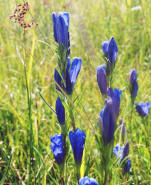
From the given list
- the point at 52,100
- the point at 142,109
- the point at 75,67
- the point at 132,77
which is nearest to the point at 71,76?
the point at 75,67

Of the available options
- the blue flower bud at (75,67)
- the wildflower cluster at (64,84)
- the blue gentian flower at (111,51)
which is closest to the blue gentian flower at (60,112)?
the wildflower cluster at (64,84)

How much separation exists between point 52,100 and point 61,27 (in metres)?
1.07

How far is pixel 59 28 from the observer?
2.48ft

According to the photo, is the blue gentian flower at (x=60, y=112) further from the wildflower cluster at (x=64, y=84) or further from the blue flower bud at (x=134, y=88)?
the blue flower bud at (x=134, y=88)

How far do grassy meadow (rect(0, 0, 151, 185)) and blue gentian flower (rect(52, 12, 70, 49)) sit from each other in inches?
1.6

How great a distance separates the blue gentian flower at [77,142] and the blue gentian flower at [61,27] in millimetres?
270

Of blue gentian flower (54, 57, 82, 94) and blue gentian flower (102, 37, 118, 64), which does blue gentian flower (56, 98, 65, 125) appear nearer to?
blue gentian flower (54, 57, 82, 94)

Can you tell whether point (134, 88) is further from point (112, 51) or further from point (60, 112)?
point (60, 112)

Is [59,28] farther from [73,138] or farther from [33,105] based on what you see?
[33,105]

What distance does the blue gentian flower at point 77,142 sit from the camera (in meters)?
0.80

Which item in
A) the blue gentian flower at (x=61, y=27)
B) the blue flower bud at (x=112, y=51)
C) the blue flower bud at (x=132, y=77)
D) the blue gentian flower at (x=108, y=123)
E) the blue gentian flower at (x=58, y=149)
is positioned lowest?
the blue gentian flower at (x=58, y=149)

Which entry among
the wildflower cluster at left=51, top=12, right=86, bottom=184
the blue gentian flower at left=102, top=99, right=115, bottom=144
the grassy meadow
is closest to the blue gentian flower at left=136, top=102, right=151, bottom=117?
the grassy meadow

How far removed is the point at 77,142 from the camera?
81 cm

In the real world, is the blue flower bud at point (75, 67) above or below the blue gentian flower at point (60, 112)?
above
